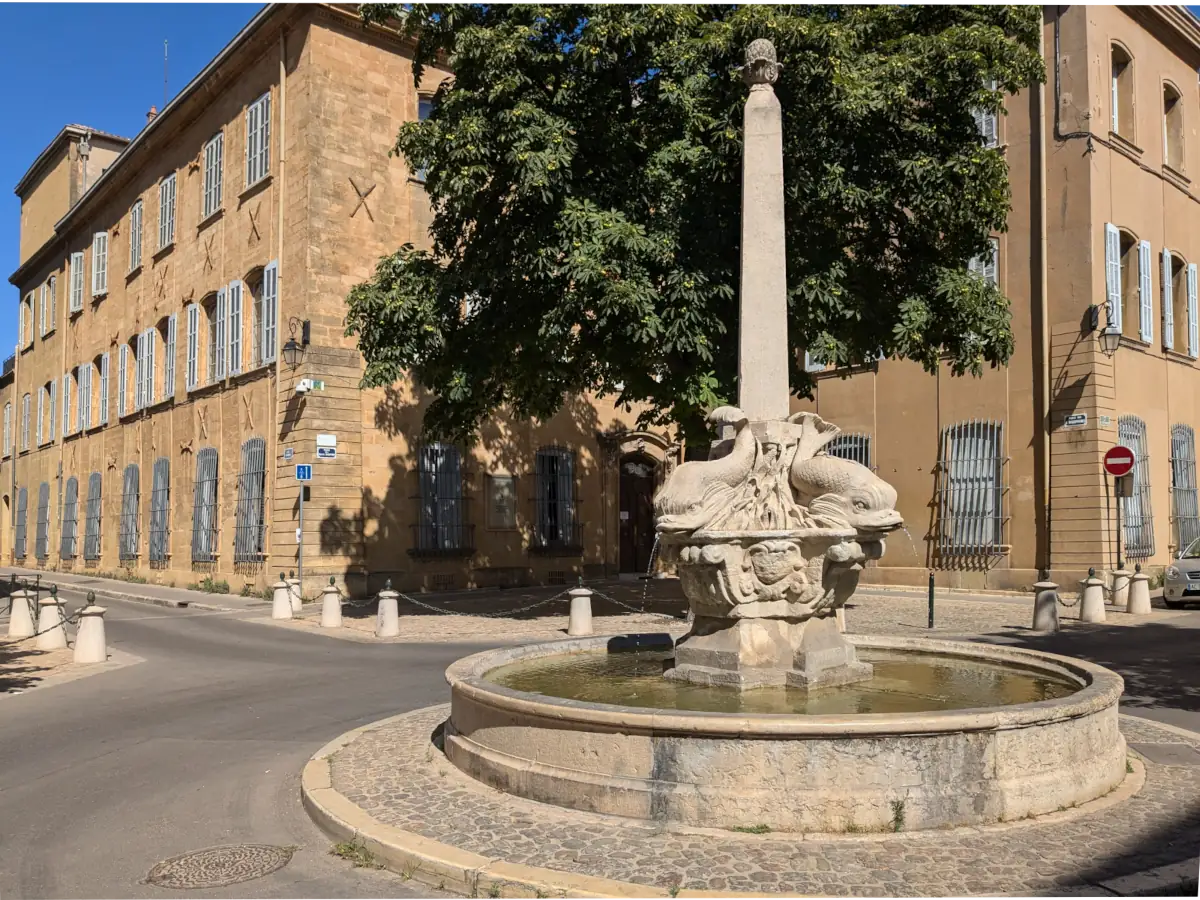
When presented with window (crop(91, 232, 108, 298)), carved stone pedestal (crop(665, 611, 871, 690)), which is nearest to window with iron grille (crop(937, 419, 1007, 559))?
carved stone pedestal (crop(665, 611, 871, 690))

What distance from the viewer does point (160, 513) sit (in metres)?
28.7

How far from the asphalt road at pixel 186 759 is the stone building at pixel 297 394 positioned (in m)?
7.68

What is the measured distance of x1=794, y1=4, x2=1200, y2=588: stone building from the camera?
823 inches

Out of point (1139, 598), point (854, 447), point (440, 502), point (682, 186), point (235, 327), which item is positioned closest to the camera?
point (682, 186)

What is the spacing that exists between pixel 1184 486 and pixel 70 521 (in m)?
35.1

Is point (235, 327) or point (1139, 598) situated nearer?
point (1139, 598)

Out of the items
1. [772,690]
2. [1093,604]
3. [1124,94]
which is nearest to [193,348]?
[1093,604]

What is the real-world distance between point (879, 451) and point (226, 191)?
680 inches

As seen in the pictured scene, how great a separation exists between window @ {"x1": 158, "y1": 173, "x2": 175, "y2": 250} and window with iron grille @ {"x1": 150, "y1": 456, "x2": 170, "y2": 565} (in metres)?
6.27

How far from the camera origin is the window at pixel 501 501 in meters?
24.1

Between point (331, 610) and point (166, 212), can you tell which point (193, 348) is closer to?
point (166, 212)

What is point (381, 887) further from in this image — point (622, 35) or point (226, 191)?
point (226, 191)

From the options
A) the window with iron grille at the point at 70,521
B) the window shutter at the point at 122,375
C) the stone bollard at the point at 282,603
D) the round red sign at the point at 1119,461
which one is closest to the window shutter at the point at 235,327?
the stone bollard at the point at 282,603

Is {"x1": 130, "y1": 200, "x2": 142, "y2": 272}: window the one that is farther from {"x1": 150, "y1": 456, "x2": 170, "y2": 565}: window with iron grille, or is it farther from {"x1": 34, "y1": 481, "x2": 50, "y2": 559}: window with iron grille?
{"x1": 34, "y1": 481, "x2": 50, "y2": 559}: window with iron grille
